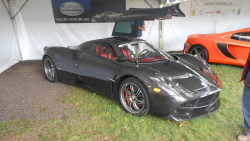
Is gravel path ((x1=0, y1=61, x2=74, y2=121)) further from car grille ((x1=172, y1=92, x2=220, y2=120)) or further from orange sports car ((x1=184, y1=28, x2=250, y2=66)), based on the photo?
orange sports car ((x1=184, y1=28, x2=250, y2=66))

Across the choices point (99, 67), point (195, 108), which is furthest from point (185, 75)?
point (99, 67)

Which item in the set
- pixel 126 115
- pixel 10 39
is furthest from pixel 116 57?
pixel 10 39

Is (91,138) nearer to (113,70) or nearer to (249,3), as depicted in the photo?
(113,70)

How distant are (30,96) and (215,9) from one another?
7.92 metres

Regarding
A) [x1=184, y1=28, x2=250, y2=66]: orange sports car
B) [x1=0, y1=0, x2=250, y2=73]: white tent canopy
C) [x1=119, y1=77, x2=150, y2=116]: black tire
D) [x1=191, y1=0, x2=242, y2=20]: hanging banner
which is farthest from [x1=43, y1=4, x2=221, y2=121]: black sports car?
[x1=191, y1=0, x2=242, y2=20]: hanging banner

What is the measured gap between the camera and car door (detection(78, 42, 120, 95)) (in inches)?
130

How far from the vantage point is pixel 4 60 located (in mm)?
6145

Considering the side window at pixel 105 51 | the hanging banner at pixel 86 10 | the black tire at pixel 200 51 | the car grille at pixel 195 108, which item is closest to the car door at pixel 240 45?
the black tire at pixel 200 51

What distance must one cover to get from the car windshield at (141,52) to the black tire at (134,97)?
486 millimetres

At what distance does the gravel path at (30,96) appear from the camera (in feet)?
10.7

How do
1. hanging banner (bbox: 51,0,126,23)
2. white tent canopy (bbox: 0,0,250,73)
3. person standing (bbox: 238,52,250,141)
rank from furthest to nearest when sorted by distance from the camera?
hanging banner (bbox: 51,0,126,23) → white tent canopy (bbox: 0,0,250,73) → person standing (bbox: 238,52,250,141)

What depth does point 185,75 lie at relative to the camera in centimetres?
303

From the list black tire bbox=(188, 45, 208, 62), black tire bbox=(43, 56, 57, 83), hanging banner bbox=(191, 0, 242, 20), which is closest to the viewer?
black tire bbox=(43, 56, 57, 83)

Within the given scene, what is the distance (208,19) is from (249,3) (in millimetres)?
2142
